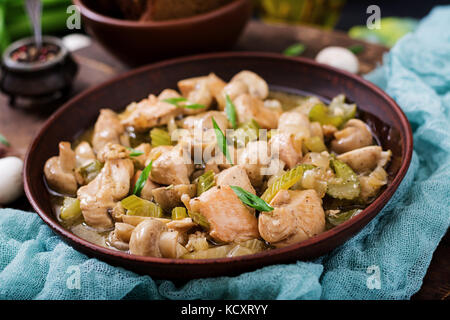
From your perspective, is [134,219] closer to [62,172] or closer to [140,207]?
[140,207]

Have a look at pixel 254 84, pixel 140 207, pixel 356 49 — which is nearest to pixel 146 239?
pixel 140 207

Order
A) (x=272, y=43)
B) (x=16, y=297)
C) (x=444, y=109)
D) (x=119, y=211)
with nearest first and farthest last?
(x=16, y=297) → (x=119, y=211) → (x=444, y=109) → (x=272, y=43)

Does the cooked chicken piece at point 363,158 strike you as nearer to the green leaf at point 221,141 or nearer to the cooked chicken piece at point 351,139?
the cooked chicken piece at point 351,139

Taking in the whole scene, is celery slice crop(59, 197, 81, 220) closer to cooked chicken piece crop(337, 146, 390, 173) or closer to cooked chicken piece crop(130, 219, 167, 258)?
cooked chicken piece crop(130, 219, 167, 258)

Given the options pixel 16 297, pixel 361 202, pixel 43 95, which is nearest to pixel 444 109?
pixel 361 202

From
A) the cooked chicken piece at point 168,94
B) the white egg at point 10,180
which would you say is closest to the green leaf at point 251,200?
the cooked chicken piece at point 168,94
